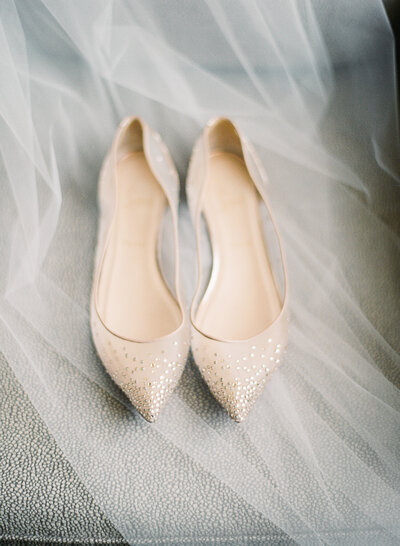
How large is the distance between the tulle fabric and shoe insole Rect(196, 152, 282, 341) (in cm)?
5

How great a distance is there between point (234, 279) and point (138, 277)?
16 centimetres

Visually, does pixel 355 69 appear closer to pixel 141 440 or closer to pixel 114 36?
pixel 114 36

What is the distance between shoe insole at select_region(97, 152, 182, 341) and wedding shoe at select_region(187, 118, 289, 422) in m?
0.06

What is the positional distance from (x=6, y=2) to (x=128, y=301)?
1.52 feet

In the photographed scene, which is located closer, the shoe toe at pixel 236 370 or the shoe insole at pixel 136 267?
the shoe toe at pixel 236 370

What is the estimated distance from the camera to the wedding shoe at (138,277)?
583 millimetres

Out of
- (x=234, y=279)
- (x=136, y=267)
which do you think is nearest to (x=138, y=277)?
(x=136, y=267)

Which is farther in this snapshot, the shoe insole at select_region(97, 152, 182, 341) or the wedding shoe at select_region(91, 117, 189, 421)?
the shoe insole at select_region(97, 152, 182, 341)

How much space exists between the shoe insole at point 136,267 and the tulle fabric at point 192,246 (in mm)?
43

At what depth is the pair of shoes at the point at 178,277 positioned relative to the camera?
1.92ft

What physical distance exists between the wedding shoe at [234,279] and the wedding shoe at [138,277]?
45mm

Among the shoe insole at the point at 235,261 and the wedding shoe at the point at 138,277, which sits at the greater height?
the wedding shoe at the point at 138,277

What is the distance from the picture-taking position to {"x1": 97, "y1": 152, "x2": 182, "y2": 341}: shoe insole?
69 centimetres

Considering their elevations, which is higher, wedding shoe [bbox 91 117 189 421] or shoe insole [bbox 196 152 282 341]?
wedding shoe [bbox 91 117 189 421]
